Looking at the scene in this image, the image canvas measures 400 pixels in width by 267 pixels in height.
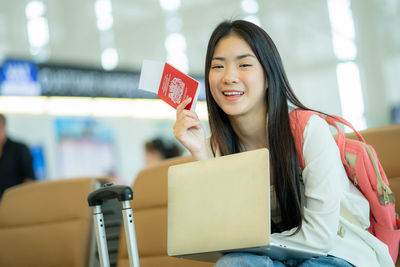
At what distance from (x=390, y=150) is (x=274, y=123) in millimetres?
546

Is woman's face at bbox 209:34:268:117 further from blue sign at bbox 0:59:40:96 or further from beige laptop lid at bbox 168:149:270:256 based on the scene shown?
blue sign at bbox 0:59:40:96

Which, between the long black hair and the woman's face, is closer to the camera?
the long black hair

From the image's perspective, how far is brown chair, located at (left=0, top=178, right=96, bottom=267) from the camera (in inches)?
104

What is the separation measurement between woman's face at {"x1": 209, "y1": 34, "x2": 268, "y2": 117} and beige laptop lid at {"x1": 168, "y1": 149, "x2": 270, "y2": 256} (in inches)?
12.5

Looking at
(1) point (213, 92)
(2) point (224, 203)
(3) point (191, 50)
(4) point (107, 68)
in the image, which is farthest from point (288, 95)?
(3) point (191, 50)

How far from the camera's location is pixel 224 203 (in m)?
1.52

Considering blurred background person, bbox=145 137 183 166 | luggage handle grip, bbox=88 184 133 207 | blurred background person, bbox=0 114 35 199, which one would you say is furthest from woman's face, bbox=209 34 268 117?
blurred background person, bbox=0 114 35 199

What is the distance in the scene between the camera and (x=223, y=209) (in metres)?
1.52

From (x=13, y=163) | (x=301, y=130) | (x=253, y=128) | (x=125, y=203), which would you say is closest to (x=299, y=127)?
(x=301, y=130)

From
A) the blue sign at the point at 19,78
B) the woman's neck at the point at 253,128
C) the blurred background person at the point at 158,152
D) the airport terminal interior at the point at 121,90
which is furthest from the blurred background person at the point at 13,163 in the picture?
the woman's neck at the point at 253,128

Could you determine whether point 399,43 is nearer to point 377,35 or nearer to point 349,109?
point 377,35

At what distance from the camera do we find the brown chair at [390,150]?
2.01 meters

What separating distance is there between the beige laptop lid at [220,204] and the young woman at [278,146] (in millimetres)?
74

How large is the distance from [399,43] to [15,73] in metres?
6.92
